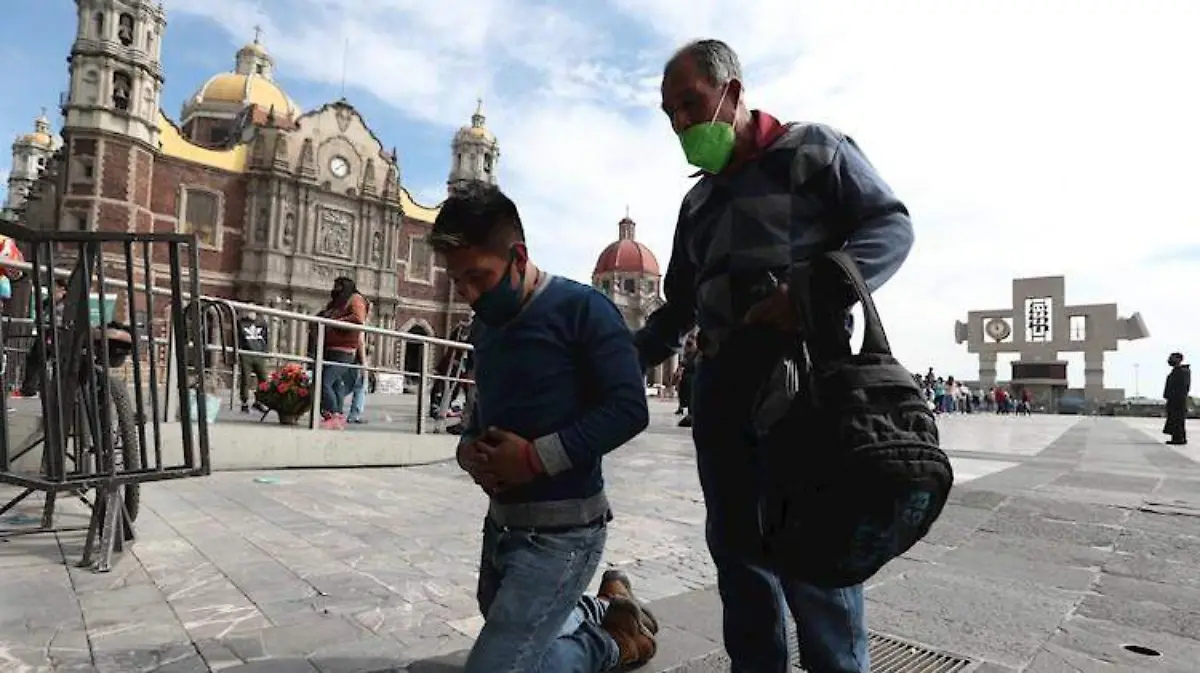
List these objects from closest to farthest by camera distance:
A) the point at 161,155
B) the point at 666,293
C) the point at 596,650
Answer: the point at 596,650, the point at 666,293, the point at 161,155

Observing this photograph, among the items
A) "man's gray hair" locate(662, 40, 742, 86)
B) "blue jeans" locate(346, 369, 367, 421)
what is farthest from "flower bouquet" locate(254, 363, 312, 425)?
"man's gray hair" locate(662, 40, 742, 86)

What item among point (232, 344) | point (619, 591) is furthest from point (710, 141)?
point (232, 344)

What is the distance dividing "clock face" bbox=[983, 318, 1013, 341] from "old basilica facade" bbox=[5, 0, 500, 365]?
38.2 metres

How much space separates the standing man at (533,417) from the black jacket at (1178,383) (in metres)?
14.2

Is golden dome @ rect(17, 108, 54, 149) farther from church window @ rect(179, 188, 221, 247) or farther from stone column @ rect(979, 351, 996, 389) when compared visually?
stone column @ rect(979, 351, 996, 389)

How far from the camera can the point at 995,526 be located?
4098mm

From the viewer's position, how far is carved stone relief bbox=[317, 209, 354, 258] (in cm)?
3356

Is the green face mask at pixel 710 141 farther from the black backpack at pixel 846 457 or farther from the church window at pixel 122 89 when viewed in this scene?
the church window at pixel 122 89

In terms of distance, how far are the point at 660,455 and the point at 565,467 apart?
6.57m

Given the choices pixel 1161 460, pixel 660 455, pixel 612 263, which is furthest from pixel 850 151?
pixel 612 263

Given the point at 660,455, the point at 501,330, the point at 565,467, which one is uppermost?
the point at 501,330

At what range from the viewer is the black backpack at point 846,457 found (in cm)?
105

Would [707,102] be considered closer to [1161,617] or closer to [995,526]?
[1161,617]

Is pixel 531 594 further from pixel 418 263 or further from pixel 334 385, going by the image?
pixel 418 263
